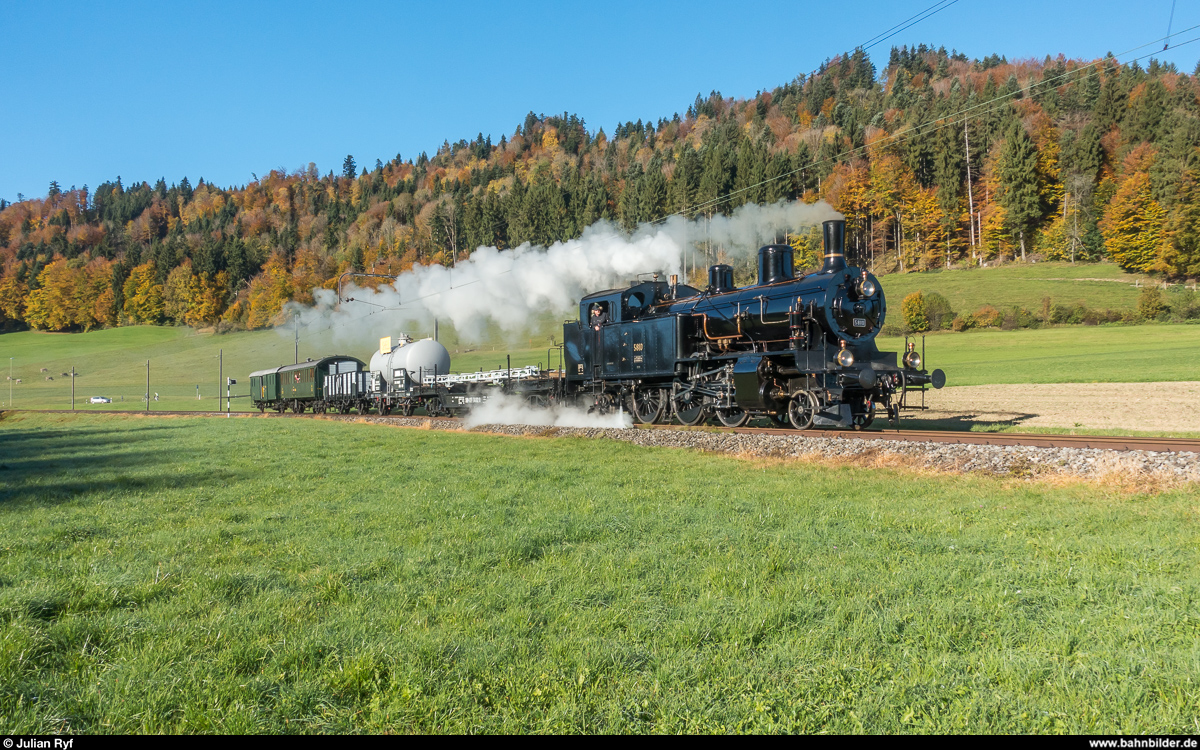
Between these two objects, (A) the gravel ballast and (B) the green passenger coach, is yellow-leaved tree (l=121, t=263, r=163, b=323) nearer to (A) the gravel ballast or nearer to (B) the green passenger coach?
(B) the green passenger coach

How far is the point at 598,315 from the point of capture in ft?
82.9

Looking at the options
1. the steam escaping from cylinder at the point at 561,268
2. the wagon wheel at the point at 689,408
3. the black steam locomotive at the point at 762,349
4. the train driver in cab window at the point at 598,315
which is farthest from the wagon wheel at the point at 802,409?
the steam escaping from cylinder at the point at 561,268

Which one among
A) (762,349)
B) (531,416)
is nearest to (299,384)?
(531,416)

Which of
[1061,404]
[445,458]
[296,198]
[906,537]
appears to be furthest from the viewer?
[296,198]

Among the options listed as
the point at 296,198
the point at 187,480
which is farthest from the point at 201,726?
the point at 296,198

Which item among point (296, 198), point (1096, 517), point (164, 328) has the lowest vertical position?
point (1096, 517)

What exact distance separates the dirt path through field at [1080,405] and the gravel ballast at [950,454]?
10464mm

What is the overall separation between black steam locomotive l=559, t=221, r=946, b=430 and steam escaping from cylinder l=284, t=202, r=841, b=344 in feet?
21.6

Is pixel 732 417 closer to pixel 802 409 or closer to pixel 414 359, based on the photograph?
pixel 802 409

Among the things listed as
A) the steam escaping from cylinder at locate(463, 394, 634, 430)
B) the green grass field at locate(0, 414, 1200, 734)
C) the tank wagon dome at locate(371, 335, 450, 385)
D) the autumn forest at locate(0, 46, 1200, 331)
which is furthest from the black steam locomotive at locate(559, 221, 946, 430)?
the autumn forest at locate(0, 46, 1200, 331)

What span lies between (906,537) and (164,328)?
143m

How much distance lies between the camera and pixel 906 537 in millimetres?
7504

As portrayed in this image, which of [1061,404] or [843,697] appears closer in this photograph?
[843,697]

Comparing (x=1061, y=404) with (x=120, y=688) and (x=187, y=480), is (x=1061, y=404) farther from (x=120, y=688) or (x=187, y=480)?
(x=120, y=688)
